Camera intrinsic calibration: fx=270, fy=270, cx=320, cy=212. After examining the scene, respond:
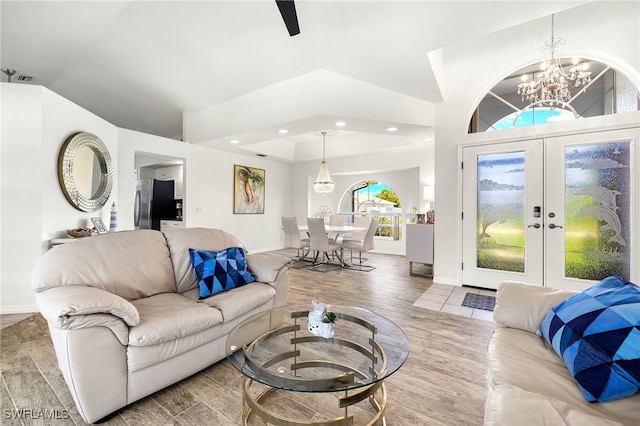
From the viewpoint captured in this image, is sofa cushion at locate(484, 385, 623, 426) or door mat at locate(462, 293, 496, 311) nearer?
sofa cushion at locate(484, 385, 623, 426)

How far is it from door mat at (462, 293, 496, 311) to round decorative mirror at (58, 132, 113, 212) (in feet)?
16.0

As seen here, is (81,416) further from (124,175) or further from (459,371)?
(124,175)

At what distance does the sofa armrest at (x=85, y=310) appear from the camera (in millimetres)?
1282

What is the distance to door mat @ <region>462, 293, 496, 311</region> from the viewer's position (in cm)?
312

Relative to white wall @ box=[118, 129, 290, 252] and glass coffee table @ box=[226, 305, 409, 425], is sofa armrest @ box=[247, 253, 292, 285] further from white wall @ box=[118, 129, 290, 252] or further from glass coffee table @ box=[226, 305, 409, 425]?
white wall @ box=[118, 129, 290, 252]

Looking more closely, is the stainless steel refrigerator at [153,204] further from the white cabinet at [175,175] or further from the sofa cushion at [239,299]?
the sofa cushion at [239,299]

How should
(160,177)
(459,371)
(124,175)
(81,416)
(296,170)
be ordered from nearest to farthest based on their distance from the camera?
(81,416), (459,371), (124,175), (160,177), (296,170)

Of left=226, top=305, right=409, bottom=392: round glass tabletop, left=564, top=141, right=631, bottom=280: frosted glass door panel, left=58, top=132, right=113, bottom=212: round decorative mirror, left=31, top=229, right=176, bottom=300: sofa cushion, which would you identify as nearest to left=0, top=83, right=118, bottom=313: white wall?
left=58, top=132, right=113, bottom=212: round decorative mirror

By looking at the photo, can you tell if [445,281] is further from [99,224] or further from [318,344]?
[99,224]

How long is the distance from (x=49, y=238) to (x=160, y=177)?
4.35m

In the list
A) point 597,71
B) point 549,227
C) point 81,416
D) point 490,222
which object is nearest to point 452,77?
point 597,71

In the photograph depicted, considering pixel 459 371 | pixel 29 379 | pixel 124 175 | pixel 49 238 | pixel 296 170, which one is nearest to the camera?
pixel 29 379

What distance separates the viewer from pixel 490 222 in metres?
3.74

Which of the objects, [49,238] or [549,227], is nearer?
[49,238]
